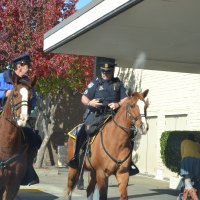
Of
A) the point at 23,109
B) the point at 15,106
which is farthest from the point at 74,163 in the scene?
the point at 23,109

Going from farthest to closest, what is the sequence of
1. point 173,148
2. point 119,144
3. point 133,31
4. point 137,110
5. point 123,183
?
point 173,148
point 133,31
point 119,144
point 123,183
point 137,110

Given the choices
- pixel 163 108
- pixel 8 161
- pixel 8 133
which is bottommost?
pixel 8 161

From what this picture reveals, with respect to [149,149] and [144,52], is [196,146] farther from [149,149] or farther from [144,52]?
[149,149]

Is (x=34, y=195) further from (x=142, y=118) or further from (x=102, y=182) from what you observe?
(x=142, y=118)

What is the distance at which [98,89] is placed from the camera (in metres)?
10.1

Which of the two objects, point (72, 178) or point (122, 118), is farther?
point (72, 178)

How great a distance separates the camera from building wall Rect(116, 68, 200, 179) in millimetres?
17969

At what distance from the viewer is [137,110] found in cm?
883

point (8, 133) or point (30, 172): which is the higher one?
point (8, 133)

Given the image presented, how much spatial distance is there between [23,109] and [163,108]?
13.3 m

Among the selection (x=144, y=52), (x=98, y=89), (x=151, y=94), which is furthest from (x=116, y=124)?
(x=151, y=94)

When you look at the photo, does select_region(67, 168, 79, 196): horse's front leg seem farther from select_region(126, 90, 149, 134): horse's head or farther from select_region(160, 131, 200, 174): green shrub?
select_region(160, 131, 200, 174): green shrub

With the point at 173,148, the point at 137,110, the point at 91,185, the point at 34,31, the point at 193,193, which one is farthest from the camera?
the point at 34,31

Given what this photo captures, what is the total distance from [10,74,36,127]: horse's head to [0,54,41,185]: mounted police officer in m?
0.25
